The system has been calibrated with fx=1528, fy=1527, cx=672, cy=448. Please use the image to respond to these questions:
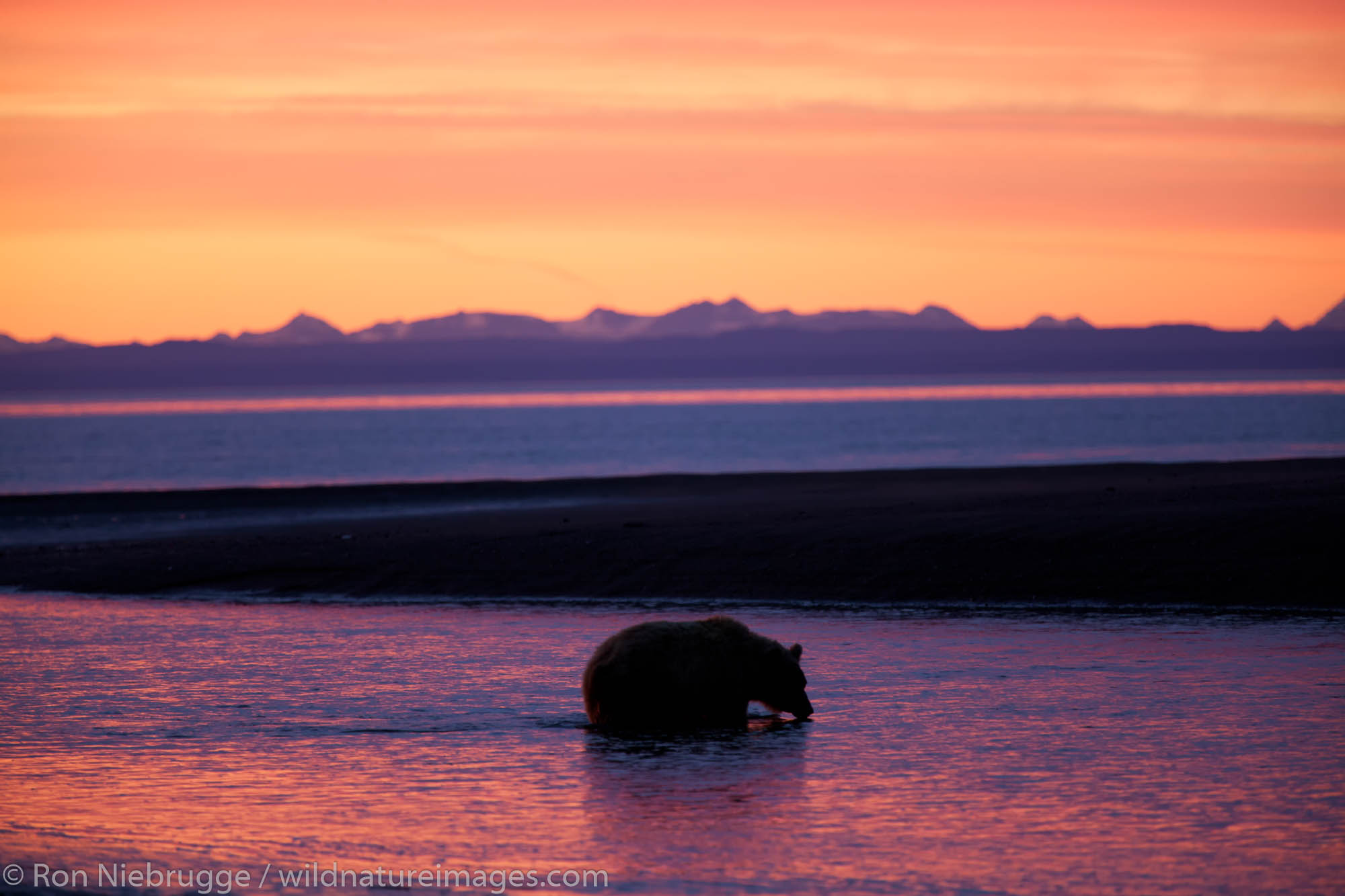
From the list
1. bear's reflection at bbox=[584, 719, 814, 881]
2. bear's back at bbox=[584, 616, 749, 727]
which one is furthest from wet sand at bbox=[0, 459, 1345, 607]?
bear's reflection at bbox=[584, 719, 814, 881]

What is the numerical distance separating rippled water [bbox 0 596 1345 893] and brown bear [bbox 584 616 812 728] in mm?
369

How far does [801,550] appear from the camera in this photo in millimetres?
26062

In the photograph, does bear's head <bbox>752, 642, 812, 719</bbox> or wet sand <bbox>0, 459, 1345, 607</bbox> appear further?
wet sand <bbox>0, 459, 1345, 607</bbox>

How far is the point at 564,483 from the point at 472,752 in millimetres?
35032

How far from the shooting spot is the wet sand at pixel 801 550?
23.1 meters

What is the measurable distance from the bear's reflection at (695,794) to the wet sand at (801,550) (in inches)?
388

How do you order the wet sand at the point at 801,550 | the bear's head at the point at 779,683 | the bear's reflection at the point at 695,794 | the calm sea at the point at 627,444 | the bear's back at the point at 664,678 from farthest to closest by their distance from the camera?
the calm sea at the point at 627,444
the wet sand at the point at 801,550
the bear's head at the point at 779,683
the bear's back at the point at 664,678
the bear's reflection at the point at 695,794

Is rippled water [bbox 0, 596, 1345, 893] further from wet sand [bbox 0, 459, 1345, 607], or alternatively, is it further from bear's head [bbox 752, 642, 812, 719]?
wet sand [bbox 0, 459, 1345, 607]

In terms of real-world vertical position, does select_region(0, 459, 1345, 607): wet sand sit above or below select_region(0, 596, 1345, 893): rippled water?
above

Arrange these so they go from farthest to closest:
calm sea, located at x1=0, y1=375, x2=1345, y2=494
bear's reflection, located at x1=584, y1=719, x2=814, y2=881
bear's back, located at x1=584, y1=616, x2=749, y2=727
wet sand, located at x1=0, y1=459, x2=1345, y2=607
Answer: calm sea, located at x1=0, y1=375, x2=1345, y2=494 → wet sand, located at x1=0, y1=459, x2=1345, y2=607 → bear's back, located at x1=584, y1=616, x2=749, y2=727 → bear's reflection, located at x1=584, y1=719, x2=814, y2=881

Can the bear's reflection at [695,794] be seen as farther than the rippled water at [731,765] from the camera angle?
Yes

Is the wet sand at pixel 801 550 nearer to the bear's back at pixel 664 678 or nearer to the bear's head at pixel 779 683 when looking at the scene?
the bear's head at pixel 779 683

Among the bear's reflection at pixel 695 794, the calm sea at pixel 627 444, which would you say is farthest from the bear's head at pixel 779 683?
the calm sea at pixel 627 444

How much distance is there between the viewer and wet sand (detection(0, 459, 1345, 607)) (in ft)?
75.7
